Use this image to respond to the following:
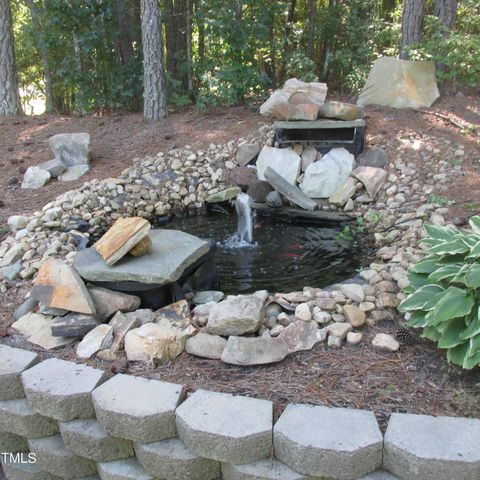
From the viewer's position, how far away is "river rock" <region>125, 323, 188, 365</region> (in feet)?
7.30

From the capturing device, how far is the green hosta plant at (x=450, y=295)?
195 cm

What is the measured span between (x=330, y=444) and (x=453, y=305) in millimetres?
776

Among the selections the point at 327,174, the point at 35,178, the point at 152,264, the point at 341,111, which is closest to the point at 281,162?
the point at 327,174

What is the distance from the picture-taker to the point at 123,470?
76.5 inches

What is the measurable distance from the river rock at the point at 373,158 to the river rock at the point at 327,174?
0.37 ft

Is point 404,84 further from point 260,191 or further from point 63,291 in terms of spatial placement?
point 63,291

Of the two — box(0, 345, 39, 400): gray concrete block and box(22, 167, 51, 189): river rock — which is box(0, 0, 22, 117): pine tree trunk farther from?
box(0, 345, 39, 400): gray concrete block


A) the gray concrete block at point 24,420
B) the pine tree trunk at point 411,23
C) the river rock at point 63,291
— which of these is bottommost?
the gray concrete block at point 24,420

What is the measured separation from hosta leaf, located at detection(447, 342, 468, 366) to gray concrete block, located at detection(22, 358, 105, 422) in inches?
57.6

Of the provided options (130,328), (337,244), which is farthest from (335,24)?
(130,328)

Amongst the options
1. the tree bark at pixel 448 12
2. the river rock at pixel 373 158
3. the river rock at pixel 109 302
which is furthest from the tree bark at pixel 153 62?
Result: the river rock at pixel 109 302

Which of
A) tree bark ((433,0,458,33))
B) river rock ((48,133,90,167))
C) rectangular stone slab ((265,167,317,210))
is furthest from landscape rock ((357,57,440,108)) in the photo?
river rock ((48,133,90,167))

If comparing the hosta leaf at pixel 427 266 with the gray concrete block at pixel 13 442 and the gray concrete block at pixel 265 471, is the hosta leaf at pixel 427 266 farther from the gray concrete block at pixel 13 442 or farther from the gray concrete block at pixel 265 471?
the gray concrete block at pixel 13 442

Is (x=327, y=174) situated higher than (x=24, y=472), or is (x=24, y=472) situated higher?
(x=327, y=174)
